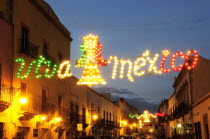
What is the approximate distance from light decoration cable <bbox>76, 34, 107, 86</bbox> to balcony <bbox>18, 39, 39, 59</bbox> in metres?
3.08

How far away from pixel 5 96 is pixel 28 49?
12.3 feet

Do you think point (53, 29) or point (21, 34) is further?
point (53, 29)

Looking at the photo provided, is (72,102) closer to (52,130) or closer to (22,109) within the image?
(52,130)

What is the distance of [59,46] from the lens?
80.4ft

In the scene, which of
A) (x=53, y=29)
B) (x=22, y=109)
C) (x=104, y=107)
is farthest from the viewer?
Result: (x=104, y=107)

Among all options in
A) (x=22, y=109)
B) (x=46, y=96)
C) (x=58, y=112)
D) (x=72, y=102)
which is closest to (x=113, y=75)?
(x=22, y=109)

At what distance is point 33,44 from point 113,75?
5.91m

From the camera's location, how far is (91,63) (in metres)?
16.2

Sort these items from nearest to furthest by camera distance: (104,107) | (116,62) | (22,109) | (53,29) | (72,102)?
(116,62) → (22,109) → (53,29) → (72,102) → (104,107)

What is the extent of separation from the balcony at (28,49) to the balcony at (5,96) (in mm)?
2380

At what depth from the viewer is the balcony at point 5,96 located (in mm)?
14457

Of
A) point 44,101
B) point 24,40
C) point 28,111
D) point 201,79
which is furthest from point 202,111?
point 24,40

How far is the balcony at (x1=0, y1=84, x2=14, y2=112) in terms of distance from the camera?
47.4 feet

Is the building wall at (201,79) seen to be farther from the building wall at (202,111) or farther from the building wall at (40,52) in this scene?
the building wall at (40,52)
